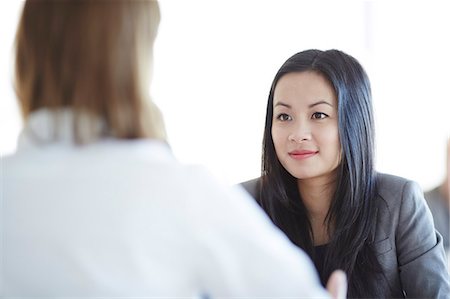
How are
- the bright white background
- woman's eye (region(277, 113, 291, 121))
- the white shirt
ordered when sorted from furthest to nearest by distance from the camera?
1. the bright white background
2. woman's eye (region(277, 113, 291, 121))
3. the white shirt

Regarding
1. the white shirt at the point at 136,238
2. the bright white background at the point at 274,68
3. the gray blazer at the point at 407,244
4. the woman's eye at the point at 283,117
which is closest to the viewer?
the white shirt at the point at 136,238

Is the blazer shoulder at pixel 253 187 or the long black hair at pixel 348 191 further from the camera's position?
the blazer shoulder at pixel 253 187

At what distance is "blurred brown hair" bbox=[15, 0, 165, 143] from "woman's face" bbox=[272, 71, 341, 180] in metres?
0.85

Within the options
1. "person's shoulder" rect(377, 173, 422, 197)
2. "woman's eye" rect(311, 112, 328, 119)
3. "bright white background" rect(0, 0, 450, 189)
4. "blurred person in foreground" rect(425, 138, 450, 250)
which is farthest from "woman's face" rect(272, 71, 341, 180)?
"bright white background" rect(0, 0, 450, 189)

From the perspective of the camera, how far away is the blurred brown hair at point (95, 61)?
0.94 metres

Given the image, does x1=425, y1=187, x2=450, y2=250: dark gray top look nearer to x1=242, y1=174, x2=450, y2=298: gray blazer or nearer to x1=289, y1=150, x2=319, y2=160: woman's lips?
x1=242, y1=174, x2=450, y2=298: gray blazer

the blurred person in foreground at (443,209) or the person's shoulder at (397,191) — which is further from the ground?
the person's shoulder at (397,191)

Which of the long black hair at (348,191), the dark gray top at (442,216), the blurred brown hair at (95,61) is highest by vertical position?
the blurred brown hair at (95,61)

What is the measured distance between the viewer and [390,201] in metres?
1.80

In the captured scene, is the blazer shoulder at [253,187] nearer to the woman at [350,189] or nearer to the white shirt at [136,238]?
the woman at [350,189]

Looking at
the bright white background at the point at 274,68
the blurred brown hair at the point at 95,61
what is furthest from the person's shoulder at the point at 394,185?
the bright white background at the point at 274,68

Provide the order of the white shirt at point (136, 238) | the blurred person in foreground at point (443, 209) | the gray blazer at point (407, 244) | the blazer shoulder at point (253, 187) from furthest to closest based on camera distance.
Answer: the blurred person in foreground at point (443, 209)
the blazer shoulder at point (253, 187)
the gray blazer at point (407, 244)
the white shirt at point (136, 238)

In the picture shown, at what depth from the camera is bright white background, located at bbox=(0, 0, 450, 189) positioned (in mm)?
2949

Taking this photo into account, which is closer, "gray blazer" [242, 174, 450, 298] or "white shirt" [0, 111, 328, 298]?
"white shirt" [0, 111, 328, 298]
